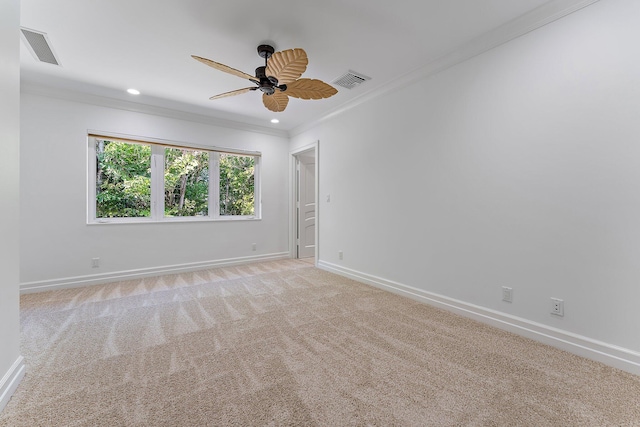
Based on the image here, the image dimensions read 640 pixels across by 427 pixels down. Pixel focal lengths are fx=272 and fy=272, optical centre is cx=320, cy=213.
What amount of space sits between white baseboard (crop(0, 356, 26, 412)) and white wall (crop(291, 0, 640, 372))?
3156 millimetres

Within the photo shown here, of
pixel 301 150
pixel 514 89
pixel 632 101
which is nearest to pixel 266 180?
pixel 301 150

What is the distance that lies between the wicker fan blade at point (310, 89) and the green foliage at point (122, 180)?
2812 mm

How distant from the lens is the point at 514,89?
2.27 meters

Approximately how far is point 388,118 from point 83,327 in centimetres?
375

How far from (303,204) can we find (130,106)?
3.17 meters

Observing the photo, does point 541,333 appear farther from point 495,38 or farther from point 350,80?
point 350,80

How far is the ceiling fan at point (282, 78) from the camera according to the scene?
2074 millimetres

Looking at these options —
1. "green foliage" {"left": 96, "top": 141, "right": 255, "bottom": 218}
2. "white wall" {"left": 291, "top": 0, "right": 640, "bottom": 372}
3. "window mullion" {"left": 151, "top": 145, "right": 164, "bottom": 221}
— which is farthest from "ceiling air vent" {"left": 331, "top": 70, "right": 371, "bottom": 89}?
"window mullion" {"left": 151, "top": 145, "right": 164, "bottom": 221}

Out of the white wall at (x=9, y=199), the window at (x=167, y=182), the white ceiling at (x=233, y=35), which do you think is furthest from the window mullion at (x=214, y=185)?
the white wall at (x=9, y=199)

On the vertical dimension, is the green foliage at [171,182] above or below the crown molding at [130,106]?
below

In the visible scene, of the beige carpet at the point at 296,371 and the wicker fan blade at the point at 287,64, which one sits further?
the wicker fan blade at the point at 287,64

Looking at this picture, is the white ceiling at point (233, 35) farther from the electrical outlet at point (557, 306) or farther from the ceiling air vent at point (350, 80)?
the electrical outlet at point (557, 306)

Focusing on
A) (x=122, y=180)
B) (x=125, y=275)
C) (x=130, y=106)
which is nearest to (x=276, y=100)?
(x=130, y=106)

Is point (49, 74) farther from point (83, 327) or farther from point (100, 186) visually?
point (83, 327)
